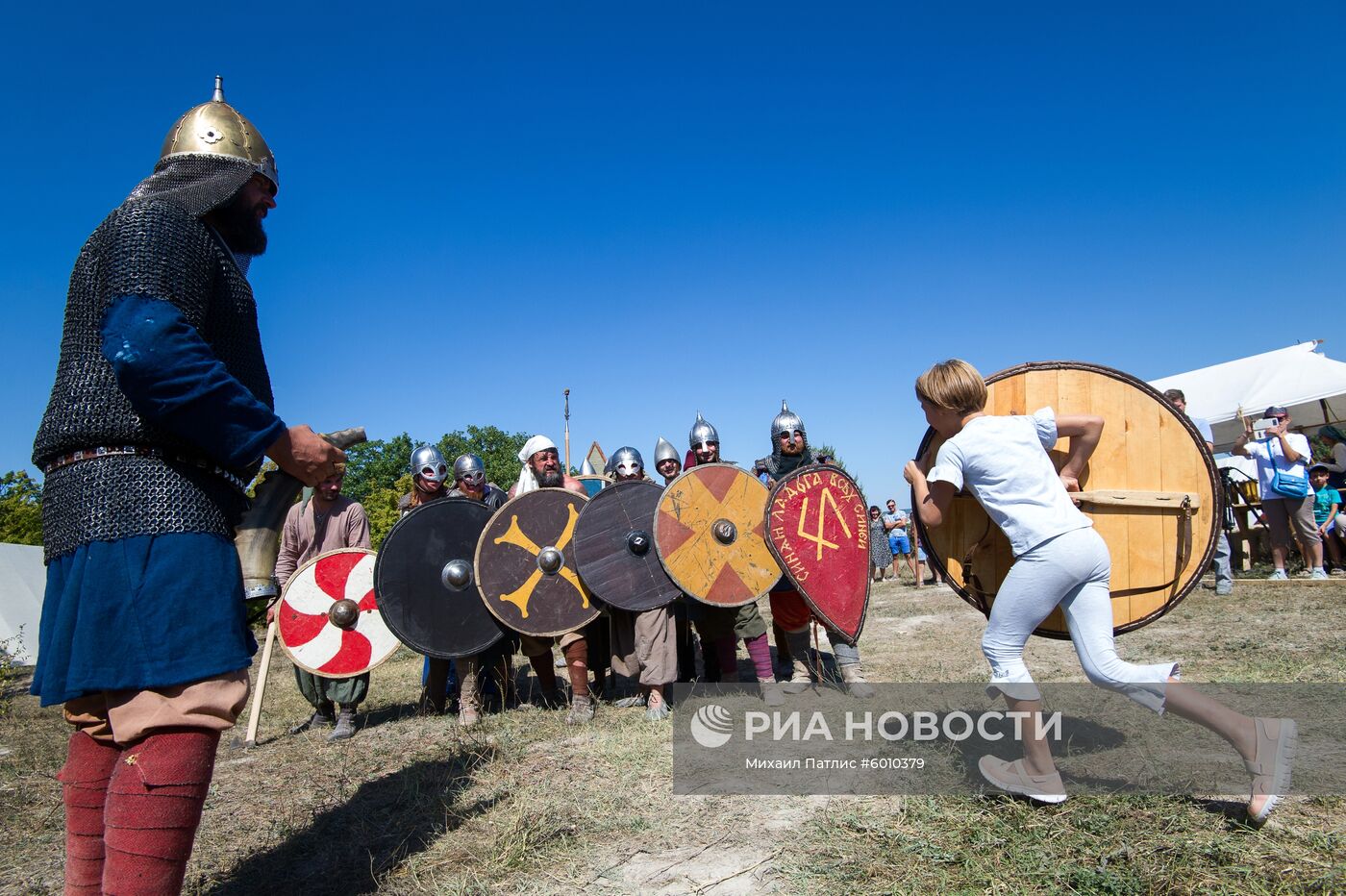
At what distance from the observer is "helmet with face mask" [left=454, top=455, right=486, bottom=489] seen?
584cm

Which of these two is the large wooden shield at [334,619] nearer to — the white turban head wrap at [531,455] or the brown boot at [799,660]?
the white turban head wrap at [531,455]

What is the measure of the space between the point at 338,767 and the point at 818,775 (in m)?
2.52

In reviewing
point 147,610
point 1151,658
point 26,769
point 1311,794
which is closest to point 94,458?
point 147,610

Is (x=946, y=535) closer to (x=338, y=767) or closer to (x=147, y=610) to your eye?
(x=147, y=610)

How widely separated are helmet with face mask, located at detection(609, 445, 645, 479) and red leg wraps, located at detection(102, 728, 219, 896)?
13.6ft

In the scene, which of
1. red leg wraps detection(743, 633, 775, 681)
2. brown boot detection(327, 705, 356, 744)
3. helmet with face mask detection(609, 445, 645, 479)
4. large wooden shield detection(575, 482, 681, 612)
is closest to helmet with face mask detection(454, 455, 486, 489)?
helmet with face mask detection(609, 445, 645, 479)

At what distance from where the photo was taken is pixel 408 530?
173 inches

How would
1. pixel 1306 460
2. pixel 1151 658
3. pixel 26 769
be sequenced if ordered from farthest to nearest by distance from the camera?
pixel 1306 460 < pixel 1151 658 < pixel 26 769

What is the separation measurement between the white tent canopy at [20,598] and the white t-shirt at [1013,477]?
11.5 meters

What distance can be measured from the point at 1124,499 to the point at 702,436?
307 centimetres

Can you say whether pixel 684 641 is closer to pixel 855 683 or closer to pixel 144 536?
pixel 855 683

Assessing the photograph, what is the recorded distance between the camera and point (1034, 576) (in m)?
2.50

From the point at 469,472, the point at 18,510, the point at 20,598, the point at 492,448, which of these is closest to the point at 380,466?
the point at 492,448

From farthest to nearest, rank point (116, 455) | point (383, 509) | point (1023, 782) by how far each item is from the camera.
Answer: point (383, 509)
point (1023, 782)
point (116, 455)
